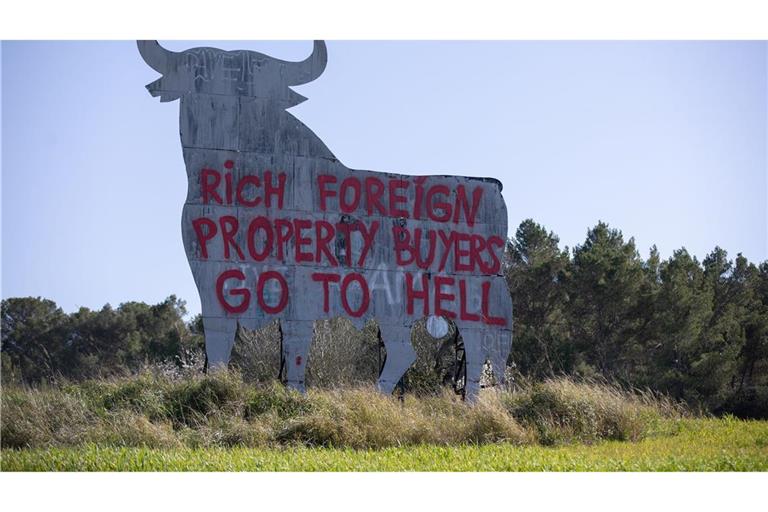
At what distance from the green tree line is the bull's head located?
25.1ft

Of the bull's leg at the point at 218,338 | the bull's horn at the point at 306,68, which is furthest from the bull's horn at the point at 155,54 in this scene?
the bull's leg at the point at 218,338

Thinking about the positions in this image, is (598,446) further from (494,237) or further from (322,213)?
(322,213)

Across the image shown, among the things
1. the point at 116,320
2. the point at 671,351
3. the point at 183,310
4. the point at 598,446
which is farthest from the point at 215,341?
the point at 183,310

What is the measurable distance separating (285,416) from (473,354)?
11.6ft

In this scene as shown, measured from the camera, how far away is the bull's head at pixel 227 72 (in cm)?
1455

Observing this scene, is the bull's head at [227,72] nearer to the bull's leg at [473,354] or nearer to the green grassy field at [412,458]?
the bull's leg at [473,354]

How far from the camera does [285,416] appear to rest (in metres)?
13.4

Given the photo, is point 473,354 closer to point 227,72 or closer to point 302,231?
point 302,231

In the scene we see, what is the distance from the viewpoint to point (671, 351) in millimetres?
23219

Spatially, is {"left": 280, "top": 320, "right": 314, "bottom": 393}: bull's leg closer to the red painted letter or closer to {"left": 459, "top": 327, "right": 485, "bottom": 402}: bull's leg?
the red painted letter

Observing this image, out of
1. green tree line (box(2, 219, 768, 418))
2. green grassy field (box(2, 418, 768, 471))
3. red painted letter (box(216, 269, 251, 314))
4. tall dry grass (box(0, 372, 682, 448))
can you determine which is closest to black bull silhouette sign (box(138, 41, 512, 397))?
red painted letter (box(216, 269, 251, 314))

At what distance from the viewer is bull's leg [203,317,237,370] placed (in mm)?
14211

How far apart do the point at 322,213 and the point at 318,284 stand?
1.13 metres

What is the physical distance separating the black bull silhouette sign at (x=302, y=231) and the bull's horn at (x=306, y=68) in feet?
0.05
